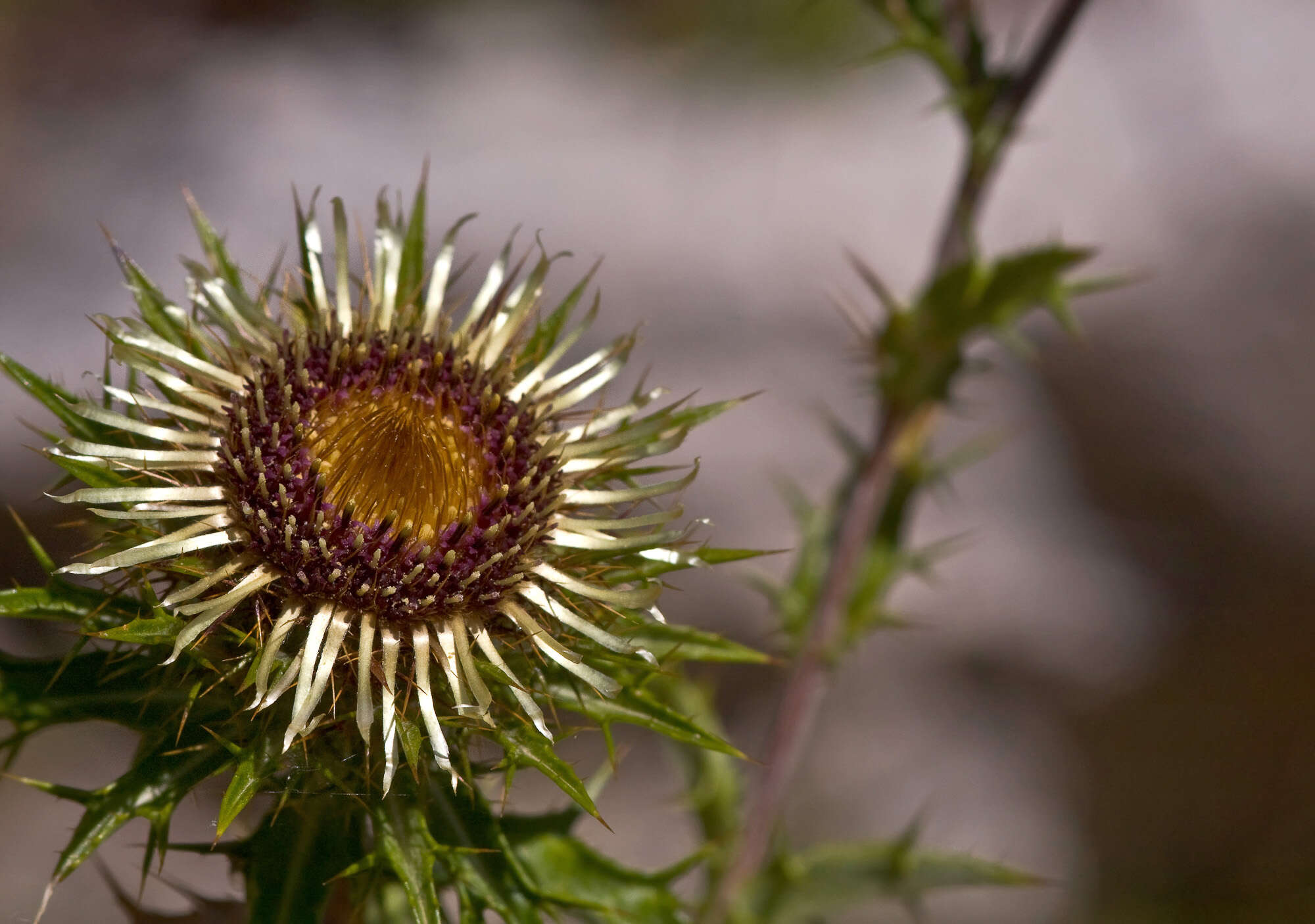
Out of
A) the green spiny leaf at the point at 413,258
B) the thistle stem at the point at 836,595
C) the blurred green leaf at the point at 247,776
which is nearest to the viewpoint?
the blurred green leaf at the point at 247,776

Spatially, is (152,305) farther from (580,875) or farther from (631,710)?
(580,875)

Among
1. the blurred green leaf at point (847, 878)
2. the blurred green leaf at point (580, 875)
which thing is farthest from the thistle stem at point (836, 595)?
the blurred green leaf at point (580, 875)

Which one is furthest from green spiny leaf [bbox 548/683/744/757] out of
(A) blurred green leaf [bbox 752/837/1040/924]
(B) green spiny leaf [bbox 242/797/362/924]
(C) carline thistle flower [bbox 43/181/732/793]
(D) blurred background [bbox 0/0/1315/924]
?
(D) blurred background [bbox 0/0/1315/924]

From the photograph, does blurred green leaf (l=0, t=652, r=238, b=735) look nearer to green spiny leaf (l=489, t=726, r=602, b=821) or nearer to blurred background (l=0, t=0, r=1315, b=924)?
green spiny leaf (l=489, t=726, r=602, b=821)

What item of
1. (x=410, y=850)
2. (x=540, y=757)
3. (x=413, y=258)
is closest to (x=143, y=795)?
(x=410, y=850)

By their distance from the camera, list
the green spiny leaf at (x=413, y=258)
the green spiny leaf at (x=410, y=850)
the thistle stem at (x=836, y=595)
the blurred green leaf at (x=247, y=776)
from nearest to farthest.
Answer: the blurred green leaf at (x=247, y=776) < the green spiny leaf at (x=410, y=850) < the green spiny leaf at (x=413, y=258) < the thistle stem at (x=836, y=595)

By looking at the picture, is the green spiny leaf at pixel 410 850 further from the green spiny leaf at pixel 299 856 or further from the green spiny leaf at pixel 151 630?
the green spiny leaf at pixel 151 630

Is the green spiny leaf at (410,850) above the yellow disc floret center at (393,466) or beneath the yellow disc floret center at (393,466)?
beneath
